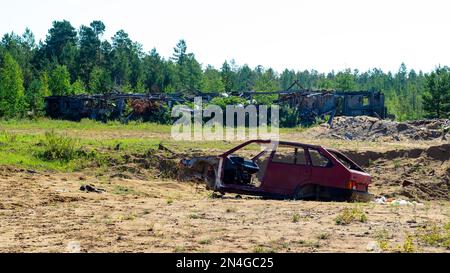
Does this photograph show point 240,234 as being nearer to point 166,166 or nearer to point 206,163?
point 206,163

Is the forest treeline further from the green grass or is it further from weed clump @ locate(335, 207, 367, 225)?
weed clump @ locate(335, 207, 367, 225)

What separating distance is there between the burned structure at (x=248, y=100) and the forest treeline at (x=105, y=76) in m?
3.70

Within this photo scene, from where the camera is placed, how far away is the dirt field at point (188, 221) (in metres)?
8.02

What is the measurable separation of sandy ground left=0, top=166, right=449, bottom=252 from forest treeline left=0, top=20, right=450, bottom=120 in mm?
33321

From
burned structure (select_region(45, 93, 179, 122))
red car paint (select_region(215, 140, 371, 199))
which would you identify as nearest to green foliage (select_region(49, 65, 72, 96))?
burned structure (select_region(45, 93, 179, 122))

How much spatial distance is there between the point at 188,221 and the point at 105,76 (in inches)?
2251

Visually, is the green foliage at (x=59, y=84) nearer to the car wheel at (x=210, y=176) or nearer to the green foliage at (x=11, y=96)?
the green foliage at (x=11, y=96)

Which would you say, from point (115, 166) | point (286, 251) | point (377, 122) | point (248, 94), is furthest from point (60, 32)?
point (286, 251)

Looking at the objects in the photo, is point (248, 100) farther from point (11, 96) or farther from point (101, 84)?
point (101, 84)

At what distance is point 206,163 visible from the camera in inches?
563

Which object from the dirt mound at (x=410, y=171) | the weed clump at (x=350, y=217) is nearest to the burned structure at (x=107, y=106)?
the dirt mound at (x=410, y=171)

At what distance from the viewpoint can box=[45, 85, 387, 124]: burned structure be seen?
42.7 meters

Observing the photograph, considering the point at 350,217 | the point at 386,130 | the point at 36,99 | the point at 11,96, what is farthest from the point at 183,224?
the point at 36,99

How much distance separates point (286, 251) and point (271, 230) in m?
1.48
